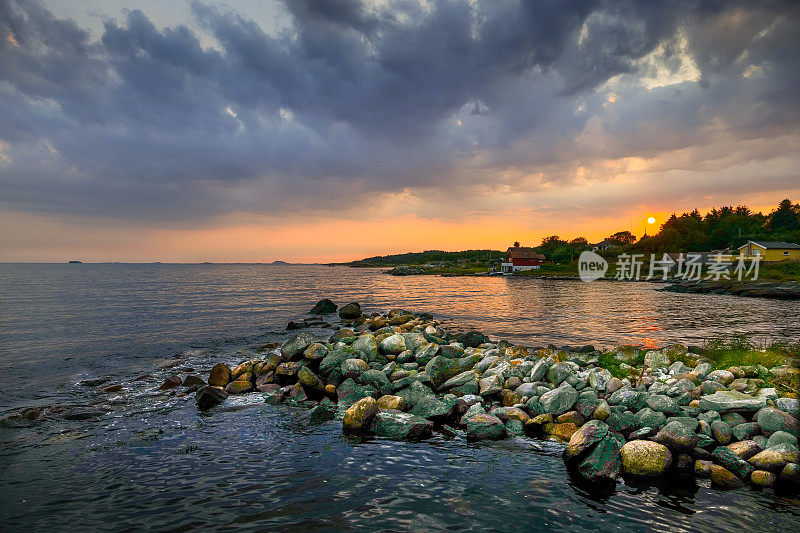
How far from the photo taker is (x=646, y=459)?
721cm

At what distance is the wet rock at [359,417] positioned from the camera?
374 inches

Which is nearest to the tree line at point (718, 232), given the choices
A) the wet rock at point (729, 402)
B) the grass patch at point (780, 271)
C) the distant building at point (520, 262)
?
the distant building at point (520, 262)

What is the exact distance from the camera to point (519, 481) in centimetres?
705

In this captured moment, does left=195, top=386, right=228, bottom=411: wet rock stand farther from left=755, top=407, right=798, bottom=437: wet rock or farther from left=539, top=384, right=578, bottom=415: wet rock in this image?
left=755, top=407, right=798, bottom=437: wet rock

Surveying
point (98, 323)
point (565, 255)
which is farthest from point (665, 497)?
point (565, 255)

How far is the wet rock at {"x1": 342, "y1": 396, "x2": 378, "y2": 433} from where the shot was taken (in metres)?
9.49

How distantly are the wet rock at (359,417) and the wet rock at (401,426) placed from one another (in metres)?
0.19

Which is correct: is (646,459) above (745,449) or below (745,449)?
below

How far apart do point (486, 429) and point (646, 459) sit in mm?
3349

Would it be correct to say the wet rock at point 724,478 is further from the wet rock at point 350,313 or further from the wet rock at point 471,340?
the wet rock at point 350,313

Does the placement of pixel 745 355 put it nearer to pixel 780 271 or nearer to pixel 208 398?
pixel 208 398

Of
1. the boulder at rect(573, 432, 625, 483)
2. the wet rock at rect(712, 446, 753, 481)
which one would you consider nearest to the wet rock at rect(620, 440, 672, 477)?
the boulder at rect(573, 432, 625, 483)

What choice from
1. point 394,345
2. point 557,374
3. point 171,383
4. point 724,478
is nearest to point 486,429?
point 557,374

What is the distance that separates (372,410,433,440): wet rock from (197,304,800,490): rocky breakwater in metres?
0.03
